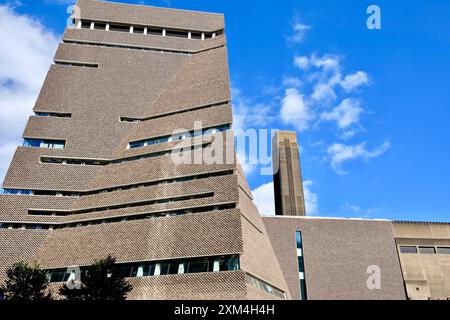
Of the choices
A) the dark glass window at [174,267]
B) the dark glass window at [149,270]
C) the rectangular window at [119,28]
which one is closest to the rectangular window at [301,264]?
the dark glass window at [174,267]

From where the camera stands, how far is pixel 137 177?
34.9 m

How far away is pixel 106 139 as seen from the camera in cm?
3906

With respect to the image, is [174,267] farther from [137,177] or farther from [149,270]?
[137,177]

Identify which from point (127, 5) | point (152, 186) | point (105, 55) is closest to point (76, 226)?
point (152, 186)

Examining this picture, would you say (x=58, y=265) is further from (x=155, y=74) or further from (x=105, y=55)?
(x=105, y=55)

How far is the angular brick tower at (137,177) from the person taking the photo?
27422mm

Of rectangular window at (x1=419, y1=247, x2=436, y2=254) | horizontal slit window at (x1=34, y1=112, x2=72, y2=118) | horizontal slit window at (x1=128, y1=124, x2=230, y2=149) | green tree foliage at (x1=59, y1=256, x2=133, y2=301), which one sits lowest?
green tree foliage at (x1=59, y1=256, x2=133, y2=301)

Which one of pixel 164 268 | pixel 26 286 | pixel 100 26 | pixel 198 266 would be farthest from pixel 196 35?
pixel 26 286

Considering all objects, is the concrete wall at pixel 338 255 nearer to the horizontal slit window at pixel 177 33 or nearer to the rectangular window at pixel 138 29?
the horizontal slit window at pixel 177 33

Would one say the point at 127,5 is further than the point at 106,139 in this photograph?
Yes

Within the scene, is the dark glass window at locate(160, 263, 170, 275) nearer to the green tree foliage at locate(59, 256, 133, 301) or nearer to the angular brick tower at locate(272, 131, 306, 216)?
the green tree foliage at locate(59, 256, 133, 301)

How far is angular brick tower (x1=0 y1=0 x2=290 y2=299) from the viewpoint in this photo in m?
27.4

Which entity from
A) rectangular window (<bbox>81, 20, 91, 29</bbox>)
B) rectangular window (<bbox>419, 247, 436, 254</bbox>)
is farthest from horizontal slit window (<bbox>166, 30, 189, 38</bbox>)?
rectangular window (<bbox>419, 247, 436, 254</bbox>)
